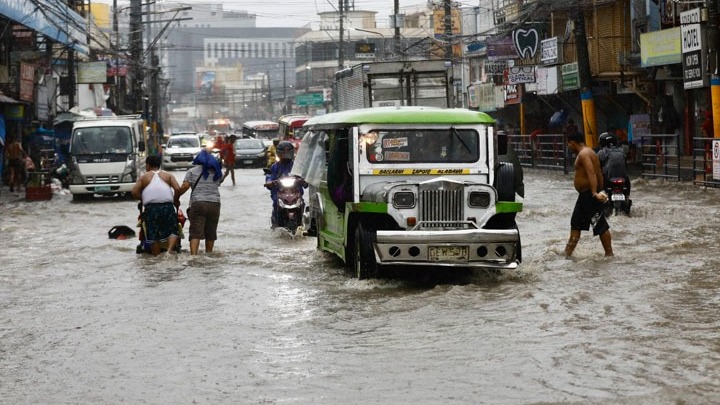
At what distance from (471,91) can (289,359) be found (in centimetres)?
5319

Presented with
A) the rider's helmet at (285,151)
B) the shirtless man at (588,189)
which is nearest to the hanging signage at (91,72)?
the rider's helmet at (285,151)

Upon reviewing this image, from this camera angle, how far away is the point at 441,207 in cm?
1341

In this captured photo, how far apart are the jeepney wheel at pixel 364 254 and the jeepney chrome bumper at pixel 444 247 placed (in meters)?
0.27

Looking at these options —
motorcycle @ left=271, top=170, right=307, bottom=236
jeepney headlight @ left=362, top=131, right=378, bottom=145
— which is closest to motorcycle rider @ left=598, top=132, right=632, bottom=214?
motorcycle @ left=271, top=170, right=307, bottom=236

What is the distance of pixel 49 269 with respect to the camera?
1706cm

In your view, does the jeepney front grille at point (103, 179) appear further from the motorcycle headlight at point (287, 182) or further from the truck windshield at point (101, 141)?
the motorcycle headlight at point (287, 182)

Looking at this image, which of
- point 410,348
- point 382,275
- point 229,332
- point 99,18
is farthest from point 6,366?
point 99,18

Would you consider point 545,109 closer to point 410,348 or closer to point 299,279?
point 299,279

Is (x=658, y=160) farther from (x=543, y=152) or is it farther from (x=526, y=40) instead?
(x=526, y=40)

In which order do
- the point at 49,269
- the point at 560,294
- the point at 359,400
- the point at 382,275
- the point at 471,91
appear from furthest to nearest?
1. the point at 471,91
2. the point at 49,269
3. the point at 382,275
4. the point at 560,294
5. the point at 359,400

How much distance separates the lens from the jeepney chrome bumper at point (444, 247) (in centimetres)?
1318

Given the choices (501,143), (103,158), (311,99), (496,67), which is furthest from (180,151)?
(311,99)

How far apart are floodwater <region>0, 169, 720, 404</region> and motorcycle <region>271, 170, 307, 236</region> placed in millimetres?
891

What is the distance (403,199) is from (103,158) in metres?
20.2
